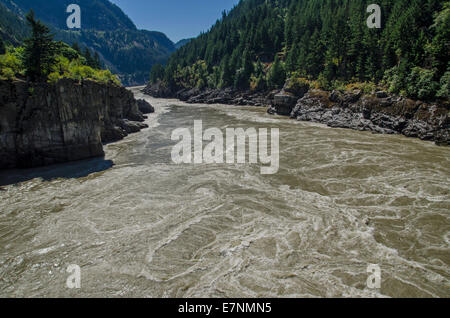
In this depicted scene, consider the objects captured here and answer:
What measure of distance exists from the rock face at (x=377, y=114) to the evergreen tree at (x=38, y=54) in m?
39.9

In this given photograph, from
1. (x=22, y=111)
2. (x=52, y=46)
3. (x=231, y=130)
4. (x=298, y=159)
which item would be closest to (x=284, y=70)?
(x=231, y=130)

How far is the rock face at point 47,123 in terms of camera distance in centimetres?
1981

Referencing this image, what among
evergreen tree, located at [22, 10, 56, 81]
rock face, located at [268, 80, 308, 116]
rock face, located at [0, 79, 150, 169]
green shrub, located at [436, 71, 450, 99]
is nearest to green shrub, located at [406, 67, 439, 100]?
green shrub, located at [436, 71, 450, 99]

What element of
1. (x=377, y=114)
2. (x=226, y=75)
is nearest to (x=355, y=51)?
(x=377, y=114)

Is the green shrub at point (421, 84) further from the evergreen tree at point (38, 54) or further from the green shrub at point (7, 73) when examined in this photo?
the green shrub at point (7, 73)

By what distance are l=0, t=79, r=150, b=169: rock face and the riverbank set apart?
36.6 m

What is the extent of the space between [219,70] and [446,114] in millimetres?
80393

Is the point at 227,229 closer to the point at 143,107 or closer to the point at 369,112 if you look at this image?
the point at 369,112

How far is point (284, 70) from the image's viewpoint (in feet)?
237

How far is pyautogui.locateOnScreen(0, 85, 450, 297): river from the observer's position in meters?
8.69

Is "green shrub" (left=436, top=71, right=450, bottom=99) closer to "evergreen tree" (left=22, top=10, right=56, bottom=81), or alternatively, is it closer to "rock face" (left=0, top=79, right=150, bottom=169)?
"rock face" (left=0, top=79, right=150, bottom=169)

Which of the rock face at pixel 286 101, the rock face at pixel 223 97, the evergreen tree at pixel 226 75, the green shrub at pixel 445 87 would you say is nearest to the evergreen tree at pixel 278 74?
the rock face at pixel 223 97

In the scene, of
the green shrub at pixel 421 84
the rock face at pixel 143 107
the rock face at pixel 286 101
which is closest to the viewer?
the green shrub at pixel 421 84
